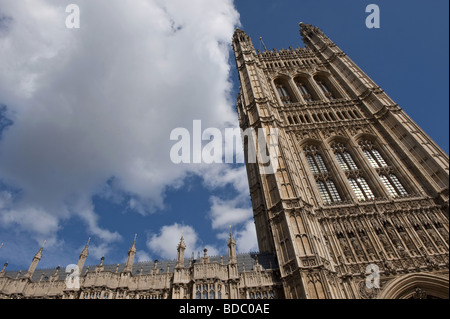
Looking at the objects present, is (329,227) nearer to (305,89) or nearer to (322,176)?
(322,176)

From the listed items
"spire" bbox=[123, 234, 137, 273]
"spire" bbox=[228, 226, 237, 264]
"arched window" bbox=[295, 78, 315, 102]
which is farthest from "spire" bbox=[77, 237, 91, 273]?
"arched window" bbox=[295, 78, 315, 102]

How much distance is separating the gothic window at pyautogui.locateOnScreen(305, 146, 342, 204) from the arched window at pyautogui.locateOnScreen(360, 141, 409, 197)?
435 cm

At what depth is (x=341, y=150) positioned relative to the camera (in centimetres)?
2920

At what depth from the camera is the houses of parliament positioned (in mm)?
18172

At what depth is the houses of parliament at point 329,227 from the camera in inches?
715

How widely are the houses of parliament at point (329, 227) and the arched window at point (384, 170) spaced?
3.8 inches

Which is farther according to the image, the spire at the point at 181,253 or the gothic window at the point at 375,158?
the gothic window at the point at 375,158

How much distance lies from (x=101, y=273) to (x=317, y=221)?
1695 centimetres

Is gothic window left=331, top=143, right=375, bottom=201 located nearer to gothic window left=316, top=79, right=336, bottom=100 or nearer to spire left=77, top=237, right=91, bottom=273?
gothic window left=316, top=79, right=336, bottom=100

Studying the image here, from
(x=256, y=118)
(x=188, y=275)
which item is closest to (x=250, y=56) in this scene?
(x=256, y=118)

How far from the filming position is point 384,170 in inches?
1026

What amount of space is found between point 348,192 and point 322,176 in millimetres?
3063

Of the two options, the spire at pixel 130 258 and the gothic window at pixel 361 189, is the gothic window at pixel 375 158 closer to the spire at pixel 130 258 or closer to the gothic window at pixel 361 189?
the gothic window at pixel 361 189

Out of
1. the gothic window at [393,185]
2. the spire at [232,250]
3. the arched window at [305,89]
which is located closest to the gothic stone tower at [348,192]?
the gothic window at [393,185]
